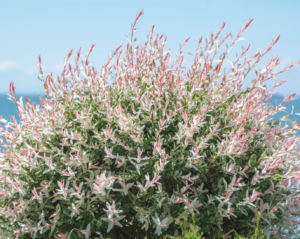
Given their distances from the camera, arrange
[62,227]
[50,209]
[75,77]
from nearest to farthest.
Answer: [62,227]
[50,209]
[75,77]

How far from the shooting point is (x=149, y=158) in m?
3.20

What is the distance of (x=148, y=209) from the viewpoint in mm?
3266

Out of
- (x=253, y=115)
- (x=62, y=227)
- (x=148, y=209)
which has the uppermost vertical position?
(x=253, y=115)

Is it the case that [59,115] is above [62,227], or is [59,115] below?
above

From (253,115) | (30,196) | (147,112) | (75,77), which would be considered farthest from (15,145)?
(253,115)

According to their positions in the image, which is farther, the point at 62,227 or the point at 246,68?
the point at 246,68

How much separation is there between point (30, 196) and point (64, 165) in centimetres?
57

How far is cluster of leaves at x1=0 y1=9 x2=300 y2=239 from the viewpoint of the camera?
10.7ft

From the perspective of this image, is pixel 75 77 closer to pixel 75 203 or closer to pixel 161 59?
pixel 161 59

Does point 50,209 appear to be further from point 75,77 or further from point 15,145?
point 75,77

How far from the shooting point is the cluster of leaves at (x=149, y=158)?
10.7 feet

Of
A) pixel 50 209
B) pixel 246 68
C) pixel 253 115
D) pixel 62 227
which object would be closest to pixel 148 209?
pixel 62 227

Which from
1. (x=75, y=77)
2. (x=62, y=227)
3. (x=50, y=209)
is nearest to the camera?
(x=62, y=227)

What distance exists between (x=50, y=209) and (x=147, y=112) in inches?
67.7
